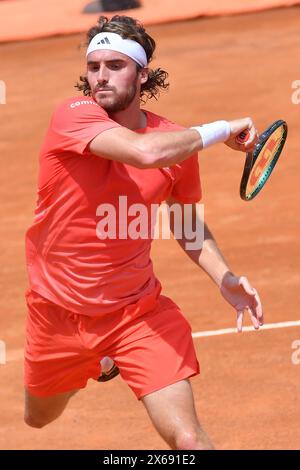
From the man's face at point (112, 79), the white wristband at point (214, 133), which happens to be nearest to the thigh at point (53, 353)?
the man's face at point (112, 79)

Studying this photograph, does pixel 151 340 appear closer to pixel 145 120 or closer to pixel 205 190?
pixel 145 120

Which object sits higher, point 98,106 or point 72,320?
point 98,106

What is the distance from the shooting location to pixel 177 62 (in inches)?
739

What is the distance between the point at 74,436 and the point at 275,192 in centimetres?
552

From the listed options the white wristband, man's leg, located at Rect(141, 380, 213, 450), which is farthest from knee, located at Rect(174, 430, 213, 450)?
the white wristband

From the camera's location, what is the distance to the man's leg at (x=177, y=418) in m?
6.54

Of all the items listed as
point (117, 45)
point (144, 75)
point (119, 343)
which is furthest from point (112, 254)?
point (117, 45)

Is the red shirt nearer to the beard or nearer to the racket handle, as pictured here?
the beard

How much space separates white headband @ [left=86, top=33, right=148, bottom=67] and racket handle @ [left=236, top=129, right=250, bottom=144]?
772 millimetres

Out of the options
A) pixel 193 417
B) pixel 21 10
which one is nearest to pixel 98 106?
pixel 193 417

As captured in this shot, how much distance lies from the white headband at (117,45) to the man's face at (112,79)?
30 millimetres

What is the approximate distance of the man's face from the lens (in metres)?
6.77

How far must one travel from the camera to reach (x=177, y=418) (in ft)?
21.6

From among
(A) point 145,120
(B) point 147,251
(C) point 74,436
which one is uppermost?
(A) point 145,120
